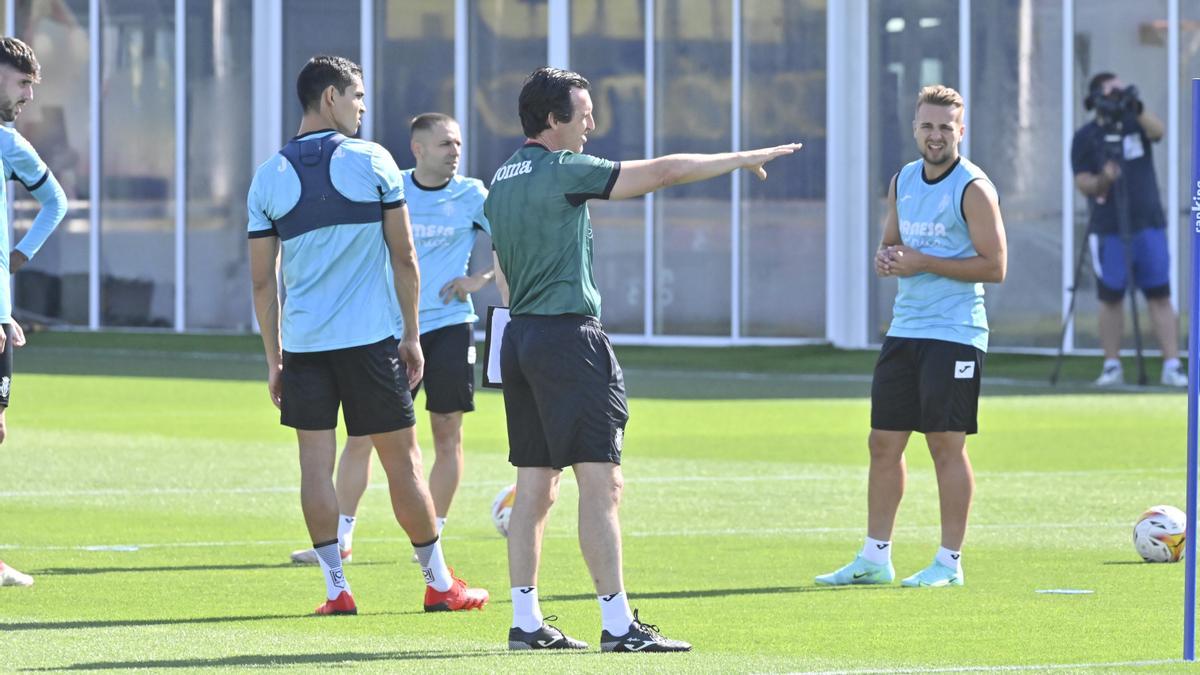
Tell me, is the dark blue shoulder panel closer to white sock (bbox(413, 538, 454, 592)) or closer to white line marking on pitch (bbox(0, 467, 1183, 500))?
white sock (bbox(413, 538, 454, 592))

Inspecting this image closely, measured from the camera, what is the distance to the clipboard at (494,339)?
7.75m

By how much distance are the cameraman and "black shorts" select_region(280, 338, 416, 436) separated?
41.5 feet

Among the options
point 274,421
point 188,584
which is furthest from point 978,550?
point 274,421

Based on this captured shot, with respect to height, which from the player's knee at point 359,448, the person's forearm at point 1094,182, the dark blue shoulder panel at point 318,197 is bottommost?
the player's knee at point 359,448

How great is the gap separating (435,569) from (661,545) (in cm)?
239

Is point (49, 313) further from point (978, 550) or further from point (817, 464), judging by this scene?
point (978, 550)

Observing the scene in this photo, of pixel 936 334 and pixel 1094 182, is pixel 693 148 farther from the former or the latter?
pixel 936 334

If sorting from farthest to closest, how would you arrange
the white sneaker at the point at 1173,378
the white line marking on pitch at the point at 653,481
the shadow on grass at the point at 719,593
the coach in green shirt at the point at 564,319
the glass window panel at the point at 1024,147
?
the glass window panel at the point at 1024,147
the white sneaker at the point at 1173,378
the white line marking on pitch at the point at 653,481
the shadow on grass at the point at 719,593
the coach in green shirt at the point at 564,319

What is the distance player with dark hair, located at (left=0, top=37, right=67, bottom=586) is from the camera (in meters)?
8.63

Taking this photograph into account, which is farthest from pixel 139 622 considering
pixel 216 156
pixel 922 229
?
pixel 216 156

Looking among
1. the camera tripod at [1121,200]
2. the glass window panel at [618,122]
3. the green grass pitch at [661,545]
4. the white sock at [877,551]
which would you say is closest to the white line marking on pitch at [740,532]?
the green grass pitch at [661,545]

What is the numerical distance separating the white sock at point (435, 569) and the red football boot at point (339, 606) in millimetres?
307

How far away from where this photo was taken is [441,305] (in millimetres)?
10211

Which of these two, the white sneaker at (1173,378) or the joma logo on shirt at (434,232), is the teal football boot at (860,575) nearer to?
the joma logo on shirt at (434,232)
